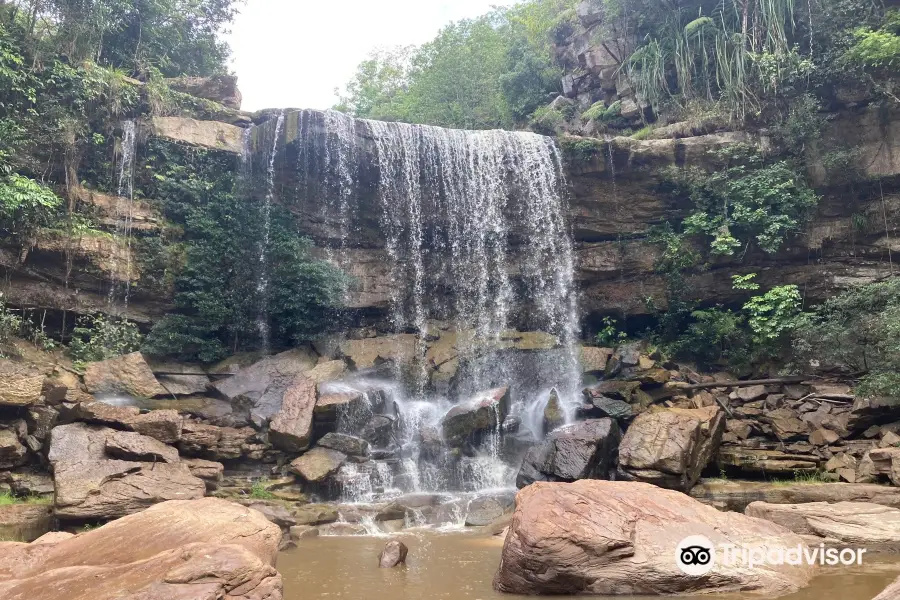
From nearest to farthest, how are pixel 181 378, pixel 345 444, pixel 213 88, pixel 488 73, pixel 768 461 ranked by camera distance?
pixel 768 461 → pixel 345 444 → pixel 181 378 → pixel 213 88 → pixel 488 73

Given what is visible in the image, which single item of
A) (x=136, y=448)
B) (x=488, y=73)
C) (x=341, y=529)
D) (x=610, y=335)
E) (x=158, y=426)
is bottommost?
(x=341, y=529)

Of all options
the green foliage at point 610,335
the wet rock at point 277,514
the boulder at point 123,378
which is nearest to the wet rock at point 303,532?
the wet rock at point 277,514

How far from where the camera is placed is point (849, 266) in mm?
16141

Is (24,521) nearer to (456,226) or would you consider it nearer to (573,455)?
(573,455)

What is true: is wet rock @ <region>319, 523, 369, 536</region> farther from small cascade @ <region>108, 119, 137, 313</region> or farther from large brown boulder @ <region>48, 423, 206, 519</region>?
small cascade @ <region>108, 119, 137, 313</region>

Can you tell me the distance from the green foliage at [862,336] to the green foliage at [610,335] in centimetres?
497

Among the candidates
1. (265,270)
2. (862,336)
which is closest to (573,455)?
(862,336)

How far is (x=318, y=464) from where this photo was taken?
11898 millimetres

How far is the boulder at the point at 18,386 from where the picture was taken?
1066cm

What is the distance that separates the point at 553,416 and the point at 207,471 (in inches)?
299

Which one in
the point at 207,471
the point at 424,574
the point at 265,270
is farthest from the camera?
the point at 265,270

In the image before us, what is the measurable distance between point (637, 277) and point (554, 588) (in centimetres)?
1381

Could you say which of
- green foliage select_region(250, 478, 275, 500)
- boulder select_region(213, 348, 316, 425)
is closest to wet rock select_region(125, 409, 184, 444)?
green foliage select_region(250, 478, 275, 500)

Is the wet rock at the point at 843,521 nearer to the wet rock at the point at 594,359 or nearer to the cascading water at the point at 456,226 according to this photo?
the wet rock at the point at 594,359
